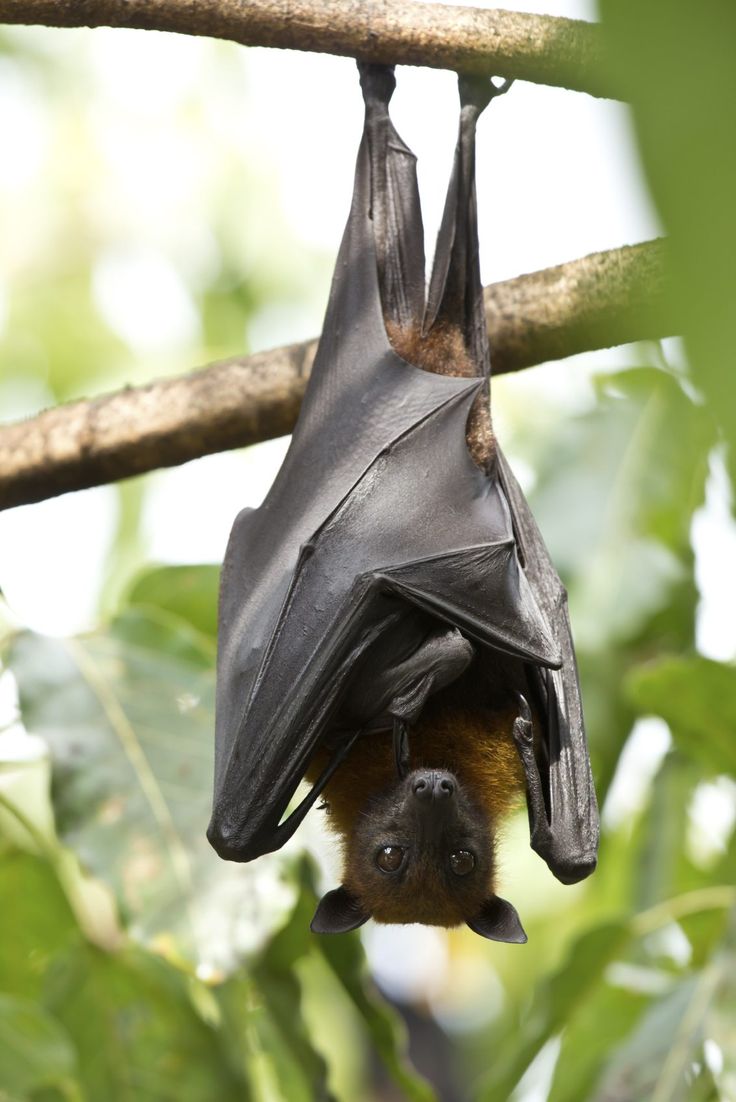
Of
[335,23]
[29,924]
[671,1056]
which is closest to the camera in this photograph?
[335,23]

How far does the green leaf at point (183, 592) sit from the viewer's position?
18.0ft

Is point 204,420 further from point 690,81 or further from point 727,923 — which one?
point 690,81

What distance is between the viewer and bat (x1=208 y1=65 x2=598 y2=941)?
13.0 feet

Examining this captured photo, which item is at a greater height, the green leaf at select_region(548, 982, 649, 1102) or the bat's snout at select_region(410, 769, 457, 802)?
the bat's snout at select_region(410, 769, 457, 802)

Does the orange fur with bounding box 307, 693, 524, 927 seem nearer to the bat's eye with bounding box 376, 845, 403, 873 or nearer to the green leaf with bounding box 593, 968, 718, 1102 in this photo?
the bat's eye with bounding box 376, 845, 403, 873

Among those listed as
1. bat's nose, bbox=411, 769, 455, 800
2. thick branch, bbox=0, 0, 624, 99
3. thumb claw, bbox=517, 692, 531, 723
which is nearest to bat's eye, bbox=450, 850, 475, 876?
bat's nose, bbox=411, 769, 455, 800

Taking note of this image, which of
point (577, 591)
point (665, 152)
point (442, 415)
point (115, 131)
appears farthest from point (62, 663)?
point (115, 131)

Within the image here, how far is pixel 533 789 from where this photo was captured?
4.11m

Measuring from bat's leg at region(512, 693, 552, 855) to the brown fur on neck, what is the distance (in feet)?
3.05

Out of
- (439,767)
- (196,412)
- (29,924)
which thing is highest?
(196,412)

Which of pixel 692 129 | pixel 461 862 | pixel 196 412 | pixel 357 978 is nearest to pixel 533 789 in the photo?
pixel 461 862

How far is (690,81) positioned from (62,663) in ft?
15.2

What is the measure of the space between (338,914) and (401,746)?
0.66 meters

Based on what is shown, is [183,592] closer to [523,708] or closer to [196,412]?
[196,412]
